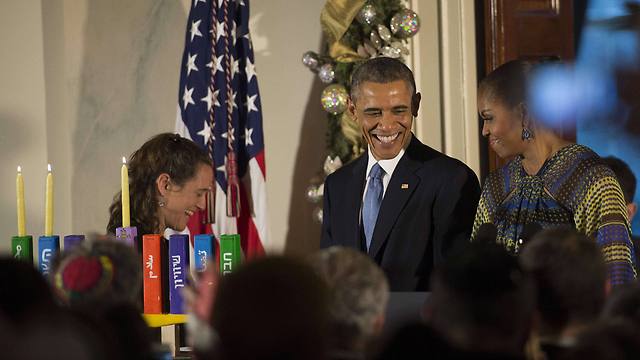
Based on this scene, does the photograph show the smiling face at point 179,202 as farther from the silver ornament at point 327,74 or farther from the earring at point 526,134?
the silver ornament at point 327,74

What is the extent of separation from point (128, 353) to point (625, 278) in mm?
1645

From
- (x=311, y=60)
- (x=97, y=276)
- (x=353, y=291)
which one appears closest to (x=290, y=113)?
(x=311, y=60)

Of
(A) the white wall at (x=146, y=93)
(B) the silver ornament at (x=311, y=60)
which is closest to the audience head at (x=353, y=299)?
(B) the silver ornament at (x=311, y=60)

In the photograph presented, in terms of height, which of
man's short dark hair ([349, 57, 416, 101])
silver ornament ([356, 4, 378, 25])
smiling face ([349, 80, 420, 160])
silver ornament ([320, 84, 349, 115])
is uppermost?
silver ornament ([356, 4, 378, 25])

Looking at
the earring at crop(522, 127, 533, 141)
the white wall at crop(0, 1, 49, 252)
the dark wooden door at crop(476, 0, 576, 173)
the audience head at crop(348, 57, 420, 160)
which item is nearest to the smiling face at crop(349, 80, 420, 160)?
the audience head at crop(348, 57, 420, 160)

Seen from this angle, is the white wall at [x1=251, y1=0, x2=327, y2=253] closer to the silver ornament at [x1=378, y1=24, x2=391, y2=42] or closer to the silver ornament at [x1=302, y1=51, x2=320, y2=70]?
A: the silver ornament at [x1=302, y1=51, x2=320, y2=70]

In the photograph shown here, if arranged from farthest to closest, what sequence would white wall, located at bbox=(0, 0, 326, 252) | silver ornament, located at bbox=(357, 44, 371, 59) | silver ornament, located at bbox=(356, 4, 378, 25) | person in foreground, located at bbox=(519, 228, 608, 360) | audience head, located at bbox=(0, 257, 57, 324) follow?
1. white wall, located at bbox=(0, 0, 326, 252)
2. silver ornament, located at bbox=(357, 44, 371, 59)
3. silver ornament, located at bbox=(356, 4, 378, 25)
4. person in foreground, located at bbox=(519, 228, 608, 360)
5. audience head, located at bbox=(0, 257, 57, 324)

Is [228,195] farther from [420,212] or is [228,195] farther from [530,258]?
[530,258]

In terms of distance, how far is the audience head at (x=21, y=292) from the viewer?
177cm

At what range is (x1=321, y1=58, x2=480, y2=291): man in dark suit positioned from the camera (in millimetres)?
3783

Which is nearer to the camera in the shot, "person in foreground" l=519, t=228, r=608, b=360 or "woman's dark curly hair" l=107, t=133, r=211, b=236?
"person in foreground" l=519, t=228, r=608, b=360

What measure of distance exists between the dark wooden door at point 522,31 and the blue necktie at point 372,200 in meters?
2.99

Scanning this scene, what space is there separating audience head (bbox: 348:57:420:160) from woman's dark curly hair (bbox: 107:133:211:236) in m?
0.79

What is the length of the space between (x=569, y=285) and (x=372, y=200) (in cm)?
199
